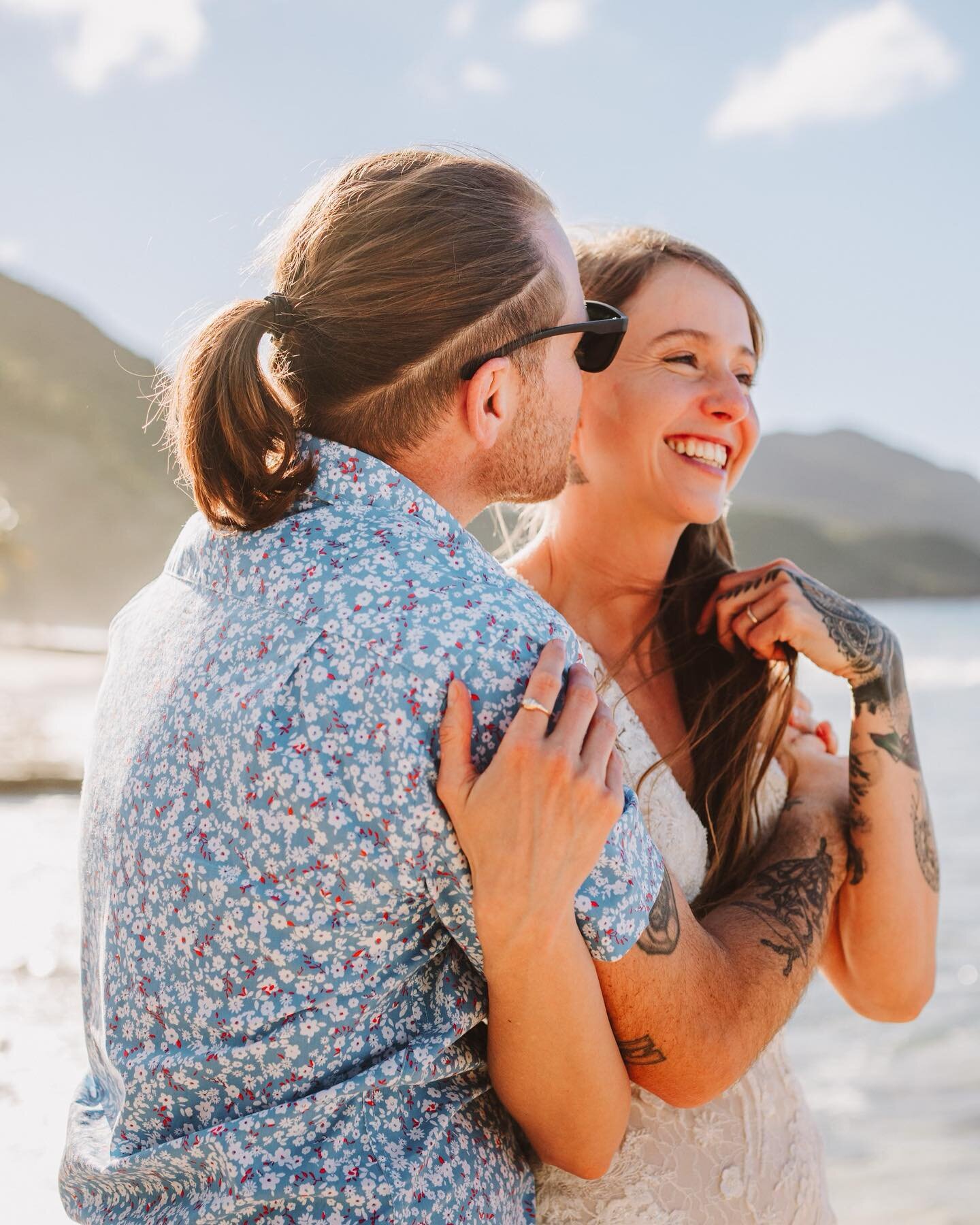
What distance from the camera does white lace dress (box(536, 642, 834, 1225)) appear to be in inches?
84.4

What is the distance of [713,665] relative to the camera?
9.41ft

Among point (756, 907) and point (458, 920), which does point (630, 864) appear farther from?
point (756, 907)

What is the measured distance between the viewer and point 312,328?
5.62 ft

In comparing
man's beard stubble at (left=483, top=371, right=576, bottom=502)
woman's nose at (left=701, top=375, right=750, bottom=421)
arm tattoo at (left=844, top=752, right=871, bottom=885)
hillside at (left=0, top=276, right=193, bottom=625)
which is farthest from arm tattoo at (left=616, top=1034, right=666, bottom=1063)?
hillside at (left=0, top=276, right=193, bottom=625)

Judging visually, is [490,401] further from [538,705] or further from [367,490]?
[538,705]

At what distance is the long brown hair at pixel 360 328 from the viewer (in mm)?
1644

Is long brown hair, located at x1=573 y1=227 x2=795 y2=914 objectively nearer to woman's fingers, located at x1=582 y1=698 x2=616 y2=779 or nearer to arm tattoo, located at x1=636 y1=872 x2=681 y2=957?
arm tattoo, located at x1=636 y1=872 x2=681 y2=957

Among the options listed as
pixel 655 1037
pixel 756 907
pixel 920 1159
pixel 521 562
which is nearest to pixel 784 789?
pixel 756 907

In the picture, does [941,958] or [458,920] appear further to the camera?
[941,958]

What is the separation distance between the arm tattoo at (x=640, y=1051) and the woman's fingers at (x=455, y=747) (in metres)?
0.54

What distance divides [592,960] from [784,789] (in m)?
1.39

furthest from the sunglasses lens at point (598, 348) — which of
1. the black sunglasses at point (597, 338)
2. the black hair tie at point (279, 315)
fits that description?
the black hair tie at point (279, 315)

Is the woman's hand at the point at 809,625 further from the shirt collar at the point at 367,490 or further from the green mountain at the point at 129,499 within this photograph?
the green mountain at the point at 129,499

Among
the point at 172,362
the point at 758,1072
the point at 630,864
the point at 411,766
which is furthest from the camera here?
the point at 758,1072
